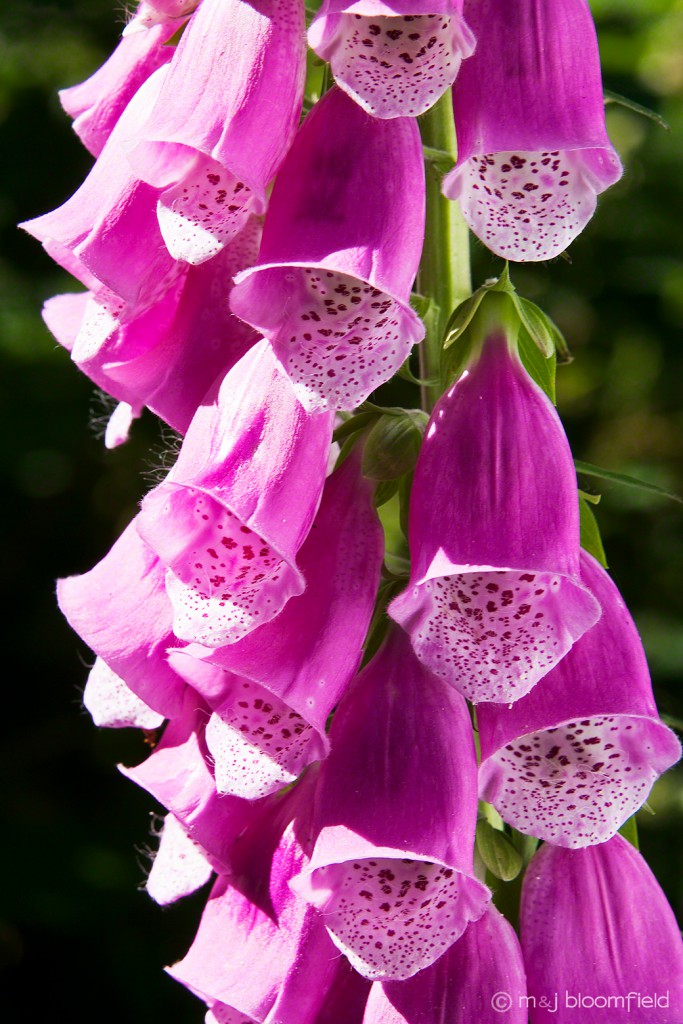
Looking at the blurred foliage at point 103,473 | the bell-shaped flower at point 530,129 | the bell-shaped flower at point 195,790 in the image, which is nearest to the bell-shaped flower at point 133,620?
the bell-shaped flower at point 195,790

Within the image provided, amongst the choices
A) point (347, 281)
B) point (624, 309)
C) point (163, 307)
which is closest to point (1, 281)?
point (624, 309)

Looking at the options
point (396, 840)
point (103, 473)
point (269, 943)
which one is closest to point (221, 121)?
point (396, 840)

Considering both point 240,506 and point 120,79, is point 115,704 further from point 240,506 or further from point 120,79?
point 120,79

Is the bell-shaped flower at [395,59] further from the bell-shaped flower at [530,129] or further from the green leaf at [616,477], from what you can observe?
the green leaf at [616,477]

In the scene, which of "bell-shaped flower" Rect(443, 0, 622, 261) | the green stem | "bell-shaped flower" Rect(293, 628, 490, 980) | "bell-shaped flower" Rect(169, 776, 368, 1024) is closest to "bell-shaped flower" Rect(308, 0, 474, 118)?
"bell-shaped flower" Rect(443, 0, 622, 261)

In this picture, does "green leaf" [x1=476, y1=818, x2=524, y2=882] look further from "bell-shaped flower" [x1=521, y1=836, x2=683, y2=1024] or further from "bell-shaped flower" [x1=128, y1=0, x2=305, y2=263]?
"bell-shaped flower" [x1=128, y1=0, x2=305, y2=263]

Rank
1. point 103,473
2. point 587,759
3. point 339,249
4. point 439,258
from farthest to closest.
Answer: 1. point 103,473
2. point 439,258
3. point 587,759
4. point 339,249
